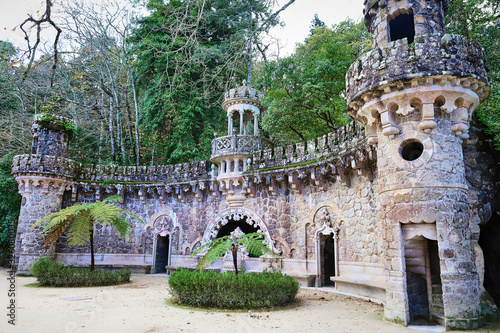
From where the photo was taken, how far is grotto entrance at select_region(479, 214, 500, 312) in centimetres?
907

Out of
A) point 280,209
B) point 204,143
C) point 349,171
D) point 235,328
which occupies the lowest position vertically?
point 235,328

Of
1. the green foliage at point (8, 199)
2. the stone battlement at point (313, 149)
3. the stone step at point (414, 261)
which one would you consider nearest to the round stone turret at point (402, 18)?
the stone battlement at point (313, 149)

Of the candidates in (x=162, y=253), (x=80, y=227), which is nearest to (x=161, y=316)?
(x=80, y=227)

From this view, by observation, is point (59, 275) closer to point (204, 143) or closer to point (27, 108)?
point (204, 143)

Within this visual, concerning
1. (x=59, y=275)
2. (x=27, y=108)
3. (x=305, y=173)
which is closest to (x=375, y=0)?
(x=305, y=173)

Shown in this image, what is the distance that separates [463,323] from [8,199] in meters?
20.6

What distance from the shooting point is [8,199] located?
18.9m

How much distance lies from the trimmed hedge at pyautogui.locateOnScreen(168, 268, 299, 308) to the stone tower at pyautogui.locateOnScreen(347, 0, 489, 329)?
8.62 ft

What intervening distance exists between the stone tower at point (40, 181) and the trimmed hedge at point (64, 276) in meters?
3.87

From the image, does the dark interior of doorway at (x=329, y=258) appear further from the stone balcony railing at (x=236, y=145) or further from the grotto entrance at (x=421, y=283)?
the grotto entrance at (x=421, y=283)

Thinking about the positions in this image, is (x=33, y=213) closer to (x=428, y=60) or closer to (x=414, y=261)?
(x=414, y=261)

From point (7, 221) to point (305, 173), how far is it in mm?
16571

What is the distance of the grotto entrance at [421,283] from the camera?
7.43 m

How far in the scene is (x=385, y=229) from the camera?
781 cm
